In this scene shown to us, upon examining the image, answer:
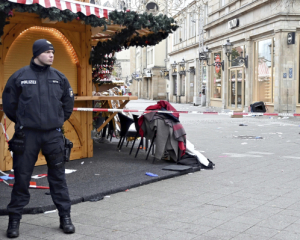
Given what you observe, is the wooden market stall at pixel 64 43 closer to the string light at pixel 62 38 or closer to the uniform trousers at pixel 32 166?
the string light at pixel 62 38

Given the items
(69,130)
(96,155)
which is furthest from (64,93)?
(96,155)

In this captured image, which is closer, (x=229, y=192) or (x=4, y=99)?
(x=4, y=99)

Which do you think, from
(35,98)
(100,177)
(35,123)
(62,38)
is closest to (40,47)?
(35,98)

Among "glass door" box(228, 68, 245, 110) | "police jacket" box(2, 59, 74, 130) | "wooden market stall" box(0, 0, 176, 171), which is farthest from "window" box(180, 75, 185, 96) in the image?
"police jacket" box(2, 59, 74, 130)

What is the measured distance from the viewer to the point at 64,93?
476 centimetres

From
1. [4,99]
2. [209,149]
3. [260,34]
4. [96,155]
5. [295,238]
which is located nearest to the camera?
[295,238]

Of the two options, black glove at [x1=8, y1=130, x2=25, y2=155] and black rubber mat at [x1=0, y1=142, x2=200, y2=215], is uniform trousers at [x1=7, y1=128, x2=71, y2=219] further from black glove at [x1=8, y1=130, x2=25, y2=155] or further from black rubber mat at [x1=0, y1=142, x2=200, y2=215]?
black rubber mat at [x1=0, y1=142, x2=200, y2=215]

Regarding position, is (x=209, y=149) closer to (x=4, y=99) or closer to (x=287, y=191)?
(x=287, y=191)

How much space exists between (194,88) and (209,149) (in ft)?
90.4

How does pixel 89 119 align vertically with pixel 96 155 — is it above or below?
above

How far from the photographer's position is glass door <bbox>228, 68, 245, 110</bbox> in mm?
25922

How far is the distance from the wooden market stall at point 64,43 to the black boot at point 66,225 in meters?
3.27

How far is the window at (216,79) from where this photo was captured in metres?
30.0

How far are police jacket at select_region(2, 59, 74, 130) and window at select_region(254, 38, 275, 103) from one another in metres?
18.4
